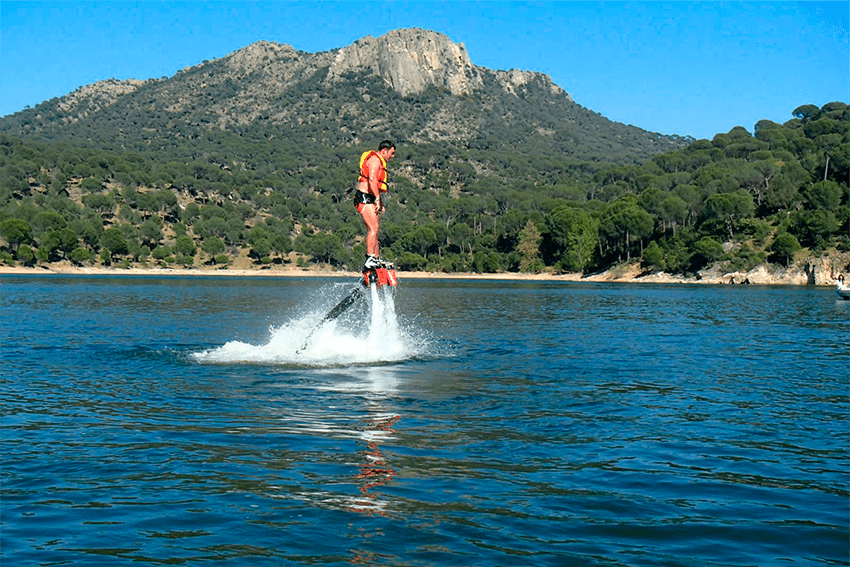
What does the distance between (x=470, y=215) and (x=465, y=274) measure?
1070 inches

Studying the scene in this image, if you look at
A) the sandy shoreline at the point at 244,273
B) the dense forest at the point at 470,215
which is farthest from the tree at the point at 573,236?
the sandy shoreline at the point at 244,273

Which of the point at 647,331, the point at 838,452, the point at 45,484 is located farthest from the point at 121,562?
the point at 647,331

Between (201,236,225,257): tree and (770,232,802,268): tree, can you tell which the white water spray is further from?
(201,236,225,257): tree

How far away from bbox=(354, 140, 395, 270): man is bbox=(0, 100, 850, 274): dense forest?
109737mm

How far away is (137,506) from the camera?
741 centimetres

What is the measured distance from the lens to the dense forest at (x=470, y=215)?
413ft

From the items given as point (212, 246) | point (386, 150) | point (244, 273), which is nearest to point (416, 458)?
point (386, 150)

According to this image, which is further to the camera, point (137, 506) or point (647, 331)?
point (647, 331)

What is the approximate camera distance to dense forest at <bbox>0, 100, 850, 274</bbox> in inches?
4951

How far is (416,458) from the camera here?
931 cm

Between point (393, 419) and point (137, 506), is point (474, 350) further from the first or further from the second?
point (137, 506)

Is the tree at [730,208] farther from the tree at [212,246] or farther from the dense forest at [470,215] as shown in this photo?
the tree at [212,246]

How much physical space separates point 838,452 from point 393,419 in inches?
237

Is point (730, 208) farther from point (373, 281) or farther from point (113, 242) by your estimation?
point (373, 281)
